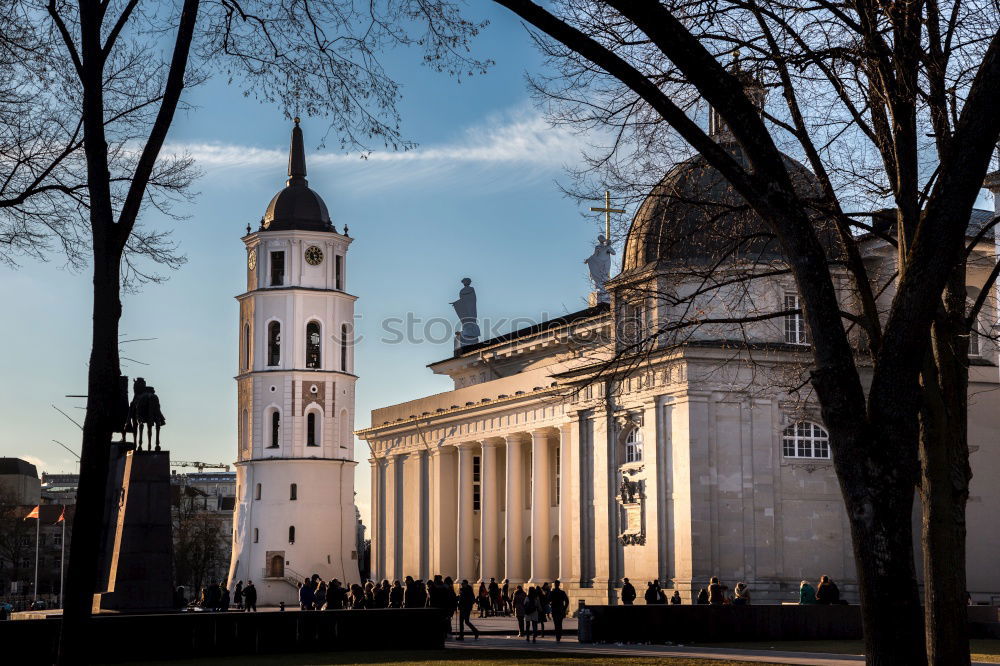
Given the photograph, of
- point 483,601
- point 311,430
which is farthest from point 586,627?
point 311,430

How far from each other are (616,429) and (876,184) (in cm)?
3318

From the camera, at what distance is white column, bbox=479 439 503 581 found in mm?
69188

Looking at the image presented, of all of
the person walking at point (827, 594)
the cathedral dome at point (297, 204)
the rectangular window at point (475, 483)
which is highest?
the cathedral dome at point (297, 204)

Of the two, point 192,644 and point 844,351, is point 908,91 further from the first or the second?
point 192,644

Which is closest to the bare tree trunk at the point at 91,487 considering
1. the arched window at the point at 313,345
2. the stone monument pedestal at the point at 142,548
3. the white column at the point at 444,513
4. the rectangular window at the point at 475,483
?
the stone monument pedestal at the point at 142,548

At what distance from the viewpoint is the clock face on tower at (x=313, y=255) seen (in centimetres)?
9806

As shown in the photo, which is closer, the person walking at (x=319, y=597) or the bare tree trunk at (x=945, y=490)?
the bare tree trunk at (x=945, y=490)

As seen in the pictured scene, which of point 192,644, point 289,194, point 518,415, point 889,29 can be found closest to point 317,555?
point 289,194

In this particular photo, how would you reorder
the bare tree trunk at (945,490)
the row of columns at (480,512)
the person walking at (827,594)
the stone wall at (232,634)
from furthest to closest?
the row of columns at (480,512) < the person walking at (827,594) < the stone wall at (232,634) < the bare tree trunk at (945,490)

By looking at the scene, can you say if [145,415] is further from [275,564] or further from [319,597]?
[275,564]

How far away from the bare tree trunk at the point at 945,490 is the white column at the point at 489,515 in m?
49.3

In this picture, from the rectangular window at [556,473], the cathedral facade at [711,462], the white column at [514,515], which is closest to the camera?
the cathedral facade at [711,462]

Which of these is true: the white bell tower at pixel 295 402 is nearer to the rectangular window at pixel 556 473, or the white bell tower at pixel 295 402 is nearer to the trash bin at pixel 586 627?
the rectangular window at pixel 556 473

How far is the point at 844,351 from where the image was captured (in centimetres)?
1266
